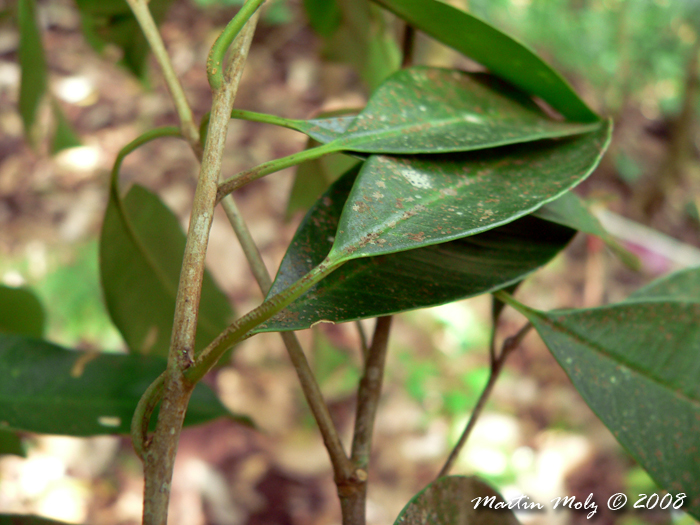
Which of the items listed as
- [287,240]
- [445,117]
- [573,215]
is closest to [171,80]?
[445,117]

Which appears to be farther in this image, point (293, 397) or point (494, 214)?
point (293, 397)

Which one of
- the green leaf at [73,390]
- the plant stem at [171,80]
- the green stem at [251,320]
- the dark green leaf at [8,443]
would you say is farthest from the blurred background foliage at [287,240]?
the green stem at [251,320]

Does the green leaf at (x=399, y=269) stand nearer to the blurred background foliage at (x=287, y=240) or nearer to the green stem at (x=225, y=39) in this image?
the green stem at (x=225, y=39)

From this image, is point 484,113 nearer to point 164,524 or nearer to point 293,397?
point 164,524

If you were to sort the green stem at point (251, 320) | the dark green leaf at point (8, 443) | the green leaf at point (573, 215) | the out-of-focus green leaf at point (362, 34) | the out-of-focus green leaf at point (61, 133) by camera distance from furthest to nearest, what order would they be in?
the out-of-focus green leaf at point (61, 133) < the out-of-focus green leaf at point (362, 34) < the dark green leaf at point (8, 443) < the green leaf at point (573, 215) < the green stem at point (251, 320)

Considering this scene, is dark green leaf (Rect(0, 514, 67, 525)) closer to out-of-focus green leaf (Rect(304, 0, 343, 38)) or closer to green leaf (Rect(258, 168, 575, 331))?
green leaf (Rect(258, 168, 575, 331))

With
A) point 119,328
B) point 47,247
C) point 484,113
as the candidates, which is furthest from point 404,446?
point 47,247
